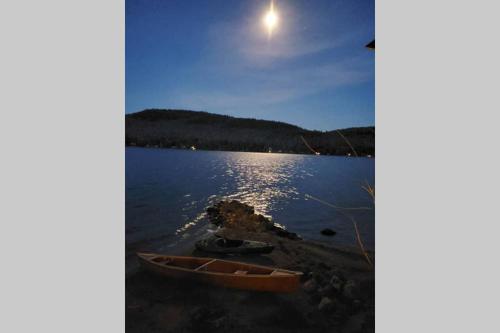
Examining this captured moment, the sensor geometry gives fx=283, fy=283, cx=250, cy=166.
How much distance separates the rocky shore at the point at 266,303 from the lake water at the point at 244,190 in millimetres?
507

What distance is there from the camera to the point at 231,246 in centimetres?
384

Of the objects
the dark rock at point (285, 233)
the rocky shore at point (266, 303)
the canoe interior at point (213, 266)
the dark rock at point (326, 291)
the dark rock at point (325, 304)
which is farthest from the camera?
the dark rock at point (285, 233)

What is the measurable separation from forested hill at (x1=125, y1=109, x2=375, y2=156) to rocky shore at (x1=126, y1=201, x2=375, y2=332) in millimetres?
1462

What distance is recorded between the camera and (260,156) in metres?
4.43

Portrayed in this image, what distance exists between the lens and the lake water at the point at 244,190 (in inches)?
149

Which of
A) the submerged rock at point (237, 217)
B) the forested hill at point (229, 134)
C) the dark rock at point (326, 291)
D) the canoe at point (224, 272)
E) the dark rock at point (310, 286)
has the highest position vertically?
the forested hill at point (229, 134)

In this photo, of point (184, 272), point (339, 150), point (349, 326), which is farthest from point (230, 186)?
point (349, 326)

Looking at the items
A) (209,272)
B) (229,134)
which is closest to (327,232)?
(209,272)

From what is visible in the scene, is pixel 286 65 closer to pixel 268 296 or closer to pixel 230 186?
pixel 230 186

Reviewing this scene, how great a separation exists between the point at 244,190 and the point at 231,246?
806 millimetres

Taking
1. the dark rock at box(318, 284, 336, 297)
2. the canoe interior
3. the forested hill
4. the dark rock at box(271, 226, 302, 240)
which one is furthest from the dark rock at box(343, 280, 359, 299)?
the forested hill

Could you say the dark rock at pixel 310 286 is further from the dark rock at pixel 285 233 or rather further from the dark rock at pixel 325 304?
the dark rock at pixel 285 233

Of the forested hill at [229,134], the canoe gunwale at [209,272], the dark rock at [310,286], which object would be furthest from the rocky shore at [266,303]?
the forested hill at [229,134]
